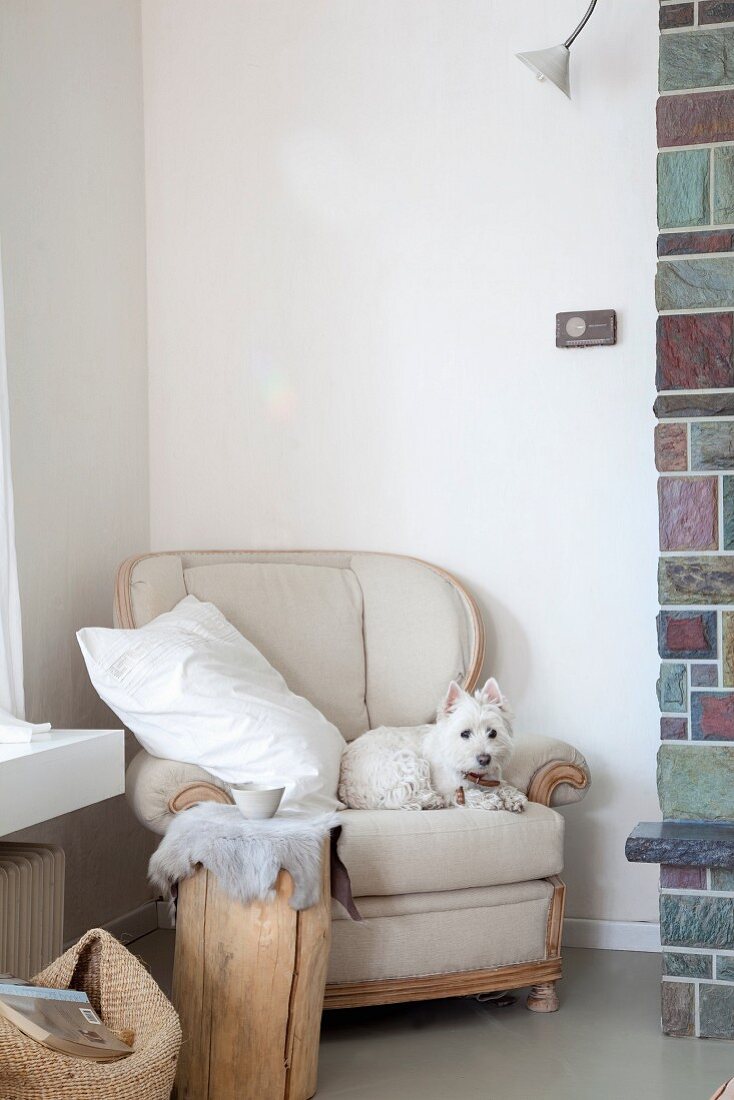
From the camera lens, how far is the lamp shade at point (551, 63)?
3125 millimetres

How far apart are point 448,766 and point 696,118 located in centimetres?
172

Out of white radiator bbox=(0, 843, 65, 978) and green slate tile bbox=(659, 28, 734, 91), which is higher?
green slate tile bbox=(659, 28, 734, 91)

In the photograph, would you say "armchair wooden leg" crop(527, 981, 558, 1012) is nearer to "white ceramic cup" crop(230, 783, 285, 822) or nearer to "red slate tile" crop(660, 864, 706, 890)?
"red slate tile" crop(660, 864, 706, 890)

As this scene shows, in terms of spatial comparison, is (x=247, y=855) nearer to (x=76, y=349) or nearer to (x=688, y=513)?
(x=688, y=513)

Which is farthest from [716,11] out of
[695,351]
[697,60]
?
[695,351]

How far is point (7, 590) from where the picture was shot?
250 cm

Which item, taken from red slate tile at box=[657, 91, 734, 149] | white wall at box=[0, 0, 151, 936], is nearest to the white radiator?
white wall at box=[0, 0, 151, 936]

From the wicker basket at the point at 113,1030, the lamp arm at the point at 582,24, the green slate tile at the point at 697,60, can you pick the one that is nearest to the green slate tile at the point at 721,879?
the wicker basket at the point at 113,1030

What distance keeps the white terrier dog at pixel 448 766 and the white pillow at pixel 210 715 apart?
0.24 ft

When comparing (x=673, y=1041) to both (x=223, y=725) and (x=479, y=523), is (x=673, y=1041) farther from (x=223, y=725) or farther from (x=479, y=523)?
(x=479, y=523)

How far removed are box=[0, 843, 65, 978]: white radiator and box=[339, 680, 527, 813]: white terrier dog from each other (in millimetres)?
735

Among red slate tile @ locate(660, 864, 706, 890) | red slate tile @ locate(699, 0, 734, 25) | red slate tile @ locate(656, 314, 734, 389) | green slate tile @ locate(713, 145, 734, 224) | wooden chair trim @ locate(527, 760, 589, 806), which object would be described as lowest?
red slate tile @ locate(660, 864, 706, 890)

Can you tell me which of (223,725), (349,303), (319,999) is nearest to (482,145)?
(349,303)

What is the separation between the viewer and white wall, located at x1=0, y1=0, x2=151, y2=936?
2.92 m
